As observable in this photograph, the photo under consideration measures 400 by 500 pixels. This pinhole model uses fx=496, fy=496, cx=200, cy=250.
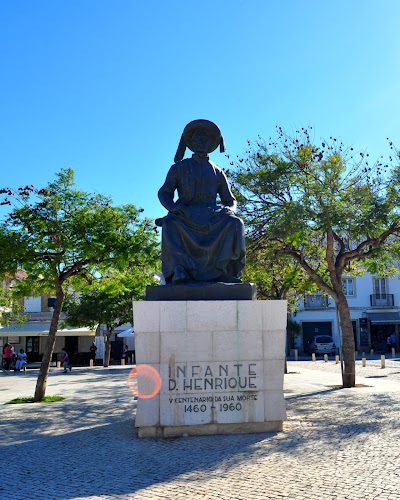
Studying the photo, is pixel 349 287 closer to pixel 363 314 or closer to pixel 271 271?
pixel 363 314

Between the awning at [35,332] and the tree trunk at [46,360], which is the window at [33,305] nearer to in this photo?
the awning at [35,332]

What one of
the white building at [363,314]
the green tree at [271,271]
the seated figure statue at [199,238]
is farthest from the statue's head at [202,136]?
the white building at [363,314]

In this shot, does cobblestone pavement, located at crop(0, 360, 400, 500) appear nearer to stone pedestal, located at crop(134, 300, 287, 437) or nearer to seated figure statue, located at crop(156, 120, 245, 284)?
stone pedestal, located at crop(134, 300, 287, 437)

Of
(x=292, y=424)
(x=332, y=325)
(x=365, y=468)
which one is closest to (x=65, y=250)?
(x=292, y=424)

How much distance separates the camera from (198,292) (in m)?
6.60

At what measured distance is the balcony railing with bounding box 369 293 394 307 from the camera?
1642 inches

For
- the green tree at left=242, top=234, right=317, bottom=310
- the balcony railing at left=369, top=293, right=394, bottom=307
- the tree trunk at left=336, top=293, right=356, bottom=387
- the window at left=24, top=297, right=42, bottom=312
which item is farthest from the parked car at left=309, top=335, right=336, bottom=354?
the tree trunk at left=336, top=293, right=356, bottom=387

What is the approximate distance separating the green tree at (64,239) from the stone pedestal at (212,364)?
17.7 feet

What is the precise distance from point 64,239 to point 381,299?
118 ft

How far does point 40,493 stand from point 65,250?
25.7 feet

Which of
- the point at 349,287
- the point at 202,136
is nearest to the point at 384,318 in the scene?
the point at 349,287

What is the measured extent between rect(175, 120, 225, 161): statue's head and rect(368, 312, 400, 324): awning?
36097mm

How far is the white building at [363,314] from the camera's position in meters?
40.9

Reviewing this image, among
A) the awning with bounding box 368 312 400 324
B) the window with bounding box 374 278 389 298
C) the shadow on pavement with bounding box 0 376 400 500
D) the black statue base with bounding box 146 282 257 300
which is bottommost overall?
the shadow on pavement with bounding box 0 376 400 500
